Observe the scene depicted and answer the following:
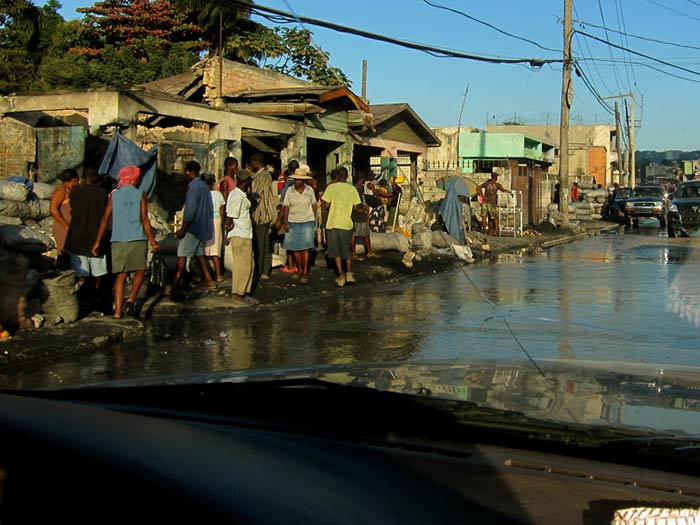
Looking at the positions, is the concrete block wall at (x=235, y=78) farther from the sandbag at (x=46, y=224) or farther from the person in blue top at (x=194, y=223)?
the person in blue top at (x=194, y=223)

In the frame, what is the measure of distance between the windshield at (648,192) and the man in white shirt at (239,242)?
1275 inches

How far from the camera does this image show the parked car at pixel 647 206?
125 ft

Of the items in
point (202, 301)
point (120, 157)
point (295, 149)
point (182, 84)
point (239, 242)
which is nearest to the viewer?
point (202, 301)

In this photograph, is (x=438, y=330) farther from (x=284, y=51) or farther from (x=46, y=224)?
(x=284, y=51)

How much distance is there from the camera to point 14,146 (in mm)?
13977

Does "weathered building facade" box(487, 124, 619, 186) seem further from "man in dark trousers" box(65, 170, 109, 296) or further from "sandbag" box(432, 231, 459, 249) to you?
"man in dark trousers" box(65, 170, 109, 296)

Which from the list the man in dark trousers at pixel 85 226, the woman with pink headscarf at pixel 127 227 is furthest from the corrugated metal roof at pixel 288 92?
the woman with pink headscarf at pixel 127 227

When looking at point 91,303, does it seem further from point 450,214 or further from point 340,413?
point 450,214

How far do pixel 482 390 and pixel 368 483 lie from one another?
4.34 feet

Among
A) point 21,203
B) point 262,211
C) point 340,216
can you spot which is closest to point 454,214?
point 340,216

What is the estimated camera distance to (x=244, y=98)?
19.7 metres

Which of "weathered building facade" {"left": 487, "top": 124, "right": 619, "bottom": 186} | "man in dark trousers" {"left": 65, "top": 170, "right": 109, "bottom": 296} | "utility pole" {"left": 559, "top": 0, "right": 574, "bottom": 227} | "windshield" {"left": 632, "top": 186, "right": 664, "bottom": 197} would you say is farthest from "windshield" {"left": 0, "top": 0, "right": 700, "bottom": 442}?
"weathered building facade" {"left": 487, "top": 124, "right": 619, "bottom": 186}

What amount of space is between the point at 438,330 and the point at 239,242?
11.0 ft

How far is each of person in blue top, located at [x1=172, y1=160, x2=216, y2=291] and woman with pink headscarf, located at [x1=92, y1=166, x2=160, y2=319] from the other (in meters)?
1.86
